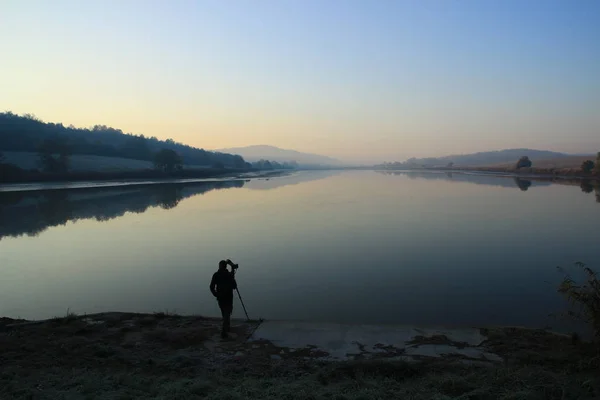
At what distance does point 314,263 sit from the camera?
1744 cm

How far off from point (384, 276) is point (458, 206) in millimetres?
26560

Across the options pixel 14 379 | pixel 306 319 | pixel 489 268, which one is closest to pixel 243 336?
pixel 306 319

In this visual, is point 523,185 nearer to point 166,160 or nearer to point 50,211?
point 50,211

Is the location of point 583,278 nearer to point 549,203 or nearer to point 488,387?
point 488,387

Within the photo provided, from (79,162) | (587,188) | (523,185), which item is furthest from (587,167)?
(79,162)

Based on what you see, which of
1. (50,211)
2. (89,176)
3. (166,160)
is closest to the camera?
(50,211)

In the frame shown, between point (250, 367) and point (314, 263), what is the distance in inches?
378

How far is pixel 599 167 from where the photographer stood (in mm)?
90438

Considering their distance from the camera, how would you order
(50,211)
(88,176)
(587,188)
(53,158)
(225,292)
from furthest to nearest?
(88,176)
(53,158)
(587,188)
(50,211)
(225,292)

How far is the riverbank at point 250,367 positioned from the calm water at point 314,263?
2112 millimetres

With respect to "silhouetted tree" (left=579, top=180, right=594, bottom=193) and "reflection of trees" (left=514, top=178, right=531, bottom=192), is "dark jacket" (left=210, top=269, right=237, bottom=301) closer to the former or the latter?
"reflection of trees" (left=514, top=178, right=531, bottom=192)

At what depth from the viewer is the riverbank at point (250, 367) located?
6.64 meters

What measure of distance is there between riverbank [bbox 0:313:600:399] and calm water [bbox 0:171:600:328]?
211 centimetres

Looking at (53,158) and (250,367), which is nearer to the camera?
(250,367)
